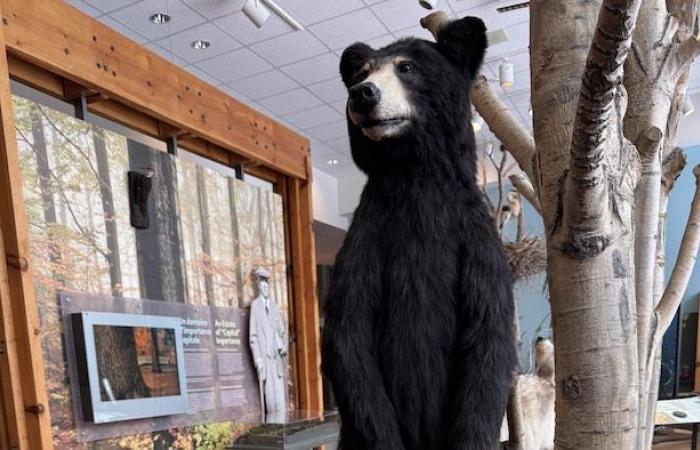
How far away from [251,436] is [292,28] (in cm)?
240

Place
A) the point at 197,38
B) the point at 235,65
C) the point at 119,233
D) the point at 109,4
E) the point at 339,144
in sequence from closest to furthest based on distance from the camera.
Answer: the point at 119,233
the point at 109,4
the point at 197,38
the point at 235,65
the point at 339,144

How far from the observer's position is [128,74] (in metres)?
2.18

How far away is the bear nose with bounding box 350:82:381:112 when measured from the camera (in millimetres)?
690

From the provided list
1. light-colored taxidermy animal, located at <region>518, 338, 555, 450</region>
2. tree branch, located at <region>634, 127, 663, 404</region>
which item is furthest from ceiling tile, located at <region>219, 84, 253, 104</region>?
tree branch, located at <region>634, 127, 663, 404</region>

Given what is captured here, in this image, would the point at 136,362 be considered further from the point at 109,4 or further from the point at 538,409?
the point at 109,4

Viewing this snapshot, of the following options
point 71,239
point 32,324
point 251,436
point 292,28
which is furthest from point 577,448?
point 292,28

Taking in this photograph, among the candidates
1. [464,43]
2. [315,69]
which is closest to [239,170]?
[315,69]

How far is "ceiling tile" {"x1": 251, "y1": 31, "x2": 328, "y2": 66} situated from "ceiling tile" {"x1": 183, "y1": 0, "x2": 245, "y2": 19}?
1.47 feet

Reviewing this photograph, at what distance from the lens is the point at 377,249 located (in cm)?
72

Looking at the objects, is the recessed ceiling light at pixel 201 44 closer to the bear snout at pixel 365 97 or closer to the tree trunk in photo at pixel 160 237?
the tree trunk in photo at pixel 160 237

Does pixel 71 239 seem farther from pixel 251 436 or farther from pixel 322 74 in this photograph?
pixel 322 74

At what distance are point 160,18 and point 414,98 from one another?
3.14 metres

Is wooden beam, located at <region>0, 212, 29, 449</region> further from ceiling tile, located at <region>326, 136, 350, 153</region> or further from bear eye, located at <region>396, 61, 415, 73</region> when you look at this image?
ceiling tile, located at <region>326, 136, 350, 153</region>

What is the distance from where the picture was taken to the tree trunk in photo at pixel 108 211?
82.8 inches
